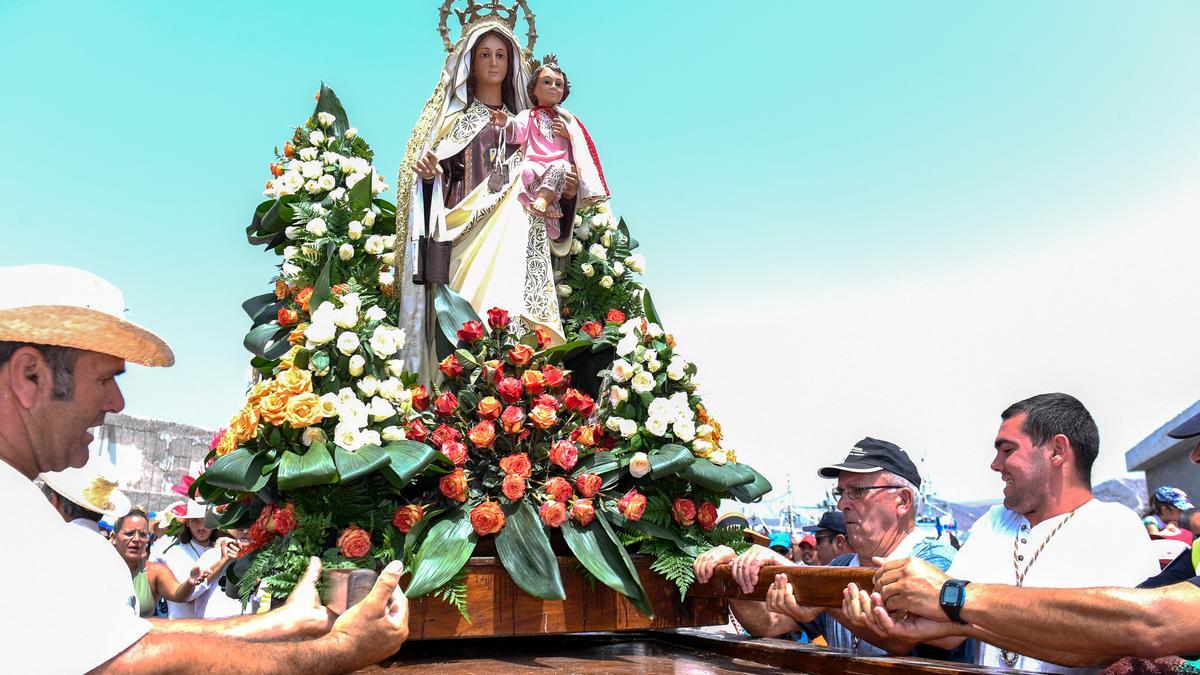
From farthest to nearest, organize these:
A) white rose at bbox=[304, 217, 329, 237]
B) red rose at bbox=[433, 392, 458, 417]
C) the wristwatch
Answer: white rose at bbox=[304, 217, 329, 237] → red rose at bbox=[433, 392, 458, 417] → the wristwatch

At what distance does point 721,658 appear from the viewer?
414 centimetres

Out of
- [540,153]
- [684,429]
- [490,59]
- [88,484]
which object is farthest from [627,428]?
[88,484]

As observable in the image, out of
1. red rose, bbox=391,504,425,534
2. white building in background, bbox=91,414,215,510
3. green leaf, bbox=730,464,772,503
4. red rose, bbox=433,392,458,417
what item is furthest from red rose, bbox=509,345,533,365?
white building in background, bbox=91,414,215,510

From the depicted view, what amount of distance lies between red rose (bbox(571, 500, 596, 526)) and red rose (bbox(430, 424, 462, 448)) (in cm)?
60

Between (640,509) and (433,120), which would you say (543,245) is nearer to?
(433,120)

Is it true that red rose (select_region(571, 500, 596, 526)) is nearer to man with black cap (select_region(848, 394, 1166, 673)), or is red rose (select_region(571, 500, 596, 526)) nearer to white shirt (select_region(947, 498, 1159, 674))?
man with black cap (select_region(848, 394, 1166, 673))

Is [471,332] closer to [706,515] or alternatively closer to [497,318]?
[497,318]

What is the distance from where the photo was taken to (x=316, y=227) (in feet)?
17.9

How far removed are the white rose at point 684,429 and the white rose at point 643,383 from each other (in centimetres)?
21

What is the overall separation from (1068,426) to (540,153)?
11.2ft

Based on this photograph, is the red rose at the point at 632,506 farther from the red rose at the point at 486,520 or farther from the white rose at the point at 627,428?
the red rose at the point at 486,520

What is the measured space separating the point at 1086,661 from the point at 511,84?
15.2 ft

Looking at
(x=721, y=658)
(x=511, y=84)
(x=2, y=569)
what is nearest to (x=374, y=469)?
(x=721, y=658)

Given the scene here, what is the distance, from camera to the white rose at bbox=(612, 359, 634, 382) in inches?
180
